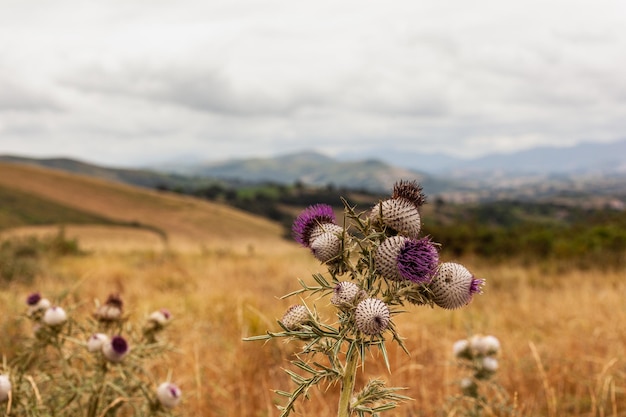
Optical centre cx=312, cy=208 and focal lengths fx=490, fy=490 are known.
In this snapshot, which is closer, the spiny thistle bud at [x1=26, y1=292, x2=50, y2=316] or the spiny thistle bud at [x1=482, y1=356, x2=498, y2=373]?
the spiny thistle bud at [x1=26, y1=292, x2=50, y2=316]

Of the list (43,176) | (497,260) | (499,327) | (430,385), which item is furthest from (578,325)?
(43,176)

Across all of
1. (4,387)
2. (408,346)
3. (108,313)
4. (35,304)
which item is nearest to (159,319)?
(108,313)

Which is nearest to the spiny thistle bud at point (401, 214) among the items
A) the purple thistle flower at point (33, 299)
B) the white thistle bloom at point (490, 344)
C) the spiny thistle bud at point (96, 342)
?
the spiny thistle bud at point (96, 342)

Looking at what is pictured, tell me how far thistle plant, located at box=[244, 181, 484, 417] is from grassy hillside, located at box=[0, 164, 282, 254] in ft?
Answer: 168

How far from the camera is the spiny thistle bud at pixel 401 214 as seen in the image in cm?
167

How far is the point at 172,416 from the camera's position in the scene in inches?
112

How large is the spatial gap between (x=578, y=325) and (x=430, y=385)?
373 cm

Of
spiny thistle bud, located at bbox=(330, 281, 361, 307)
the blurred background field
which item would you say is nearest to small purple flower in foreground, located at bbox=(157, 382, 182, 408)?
the blurred background field

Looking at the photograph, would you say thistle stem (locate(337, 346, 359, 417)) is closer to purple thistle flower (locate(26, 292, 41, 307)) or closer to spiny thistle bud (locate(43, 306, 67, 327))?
spiny thistle bud (locate(43, 306, 67, 327))

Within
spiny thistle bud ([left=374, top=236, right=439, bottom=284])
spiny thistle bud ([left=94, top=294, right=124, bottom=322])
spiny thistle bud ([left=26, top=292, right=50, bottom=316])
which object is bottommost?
spiny thistle bud ([left=94, top=294, right=124, bottom=322])

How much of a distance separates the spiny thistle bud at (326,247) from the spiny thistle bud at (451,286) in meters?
0.34

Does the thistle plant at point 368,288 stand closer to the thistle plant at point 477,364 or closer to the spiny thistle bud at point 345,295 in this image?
the spiny thistle bud at point 345,295

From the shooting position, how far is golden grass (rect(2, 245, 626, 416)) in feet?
14.8

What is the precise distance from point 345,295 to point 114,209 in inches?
2728
